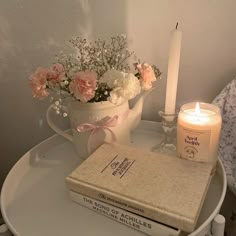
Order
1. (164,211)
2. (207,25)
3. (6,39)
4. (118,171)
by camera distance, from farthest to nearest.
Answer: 1. (6,39)
2. (207,25)
3. (118,171)
4. (164,211)

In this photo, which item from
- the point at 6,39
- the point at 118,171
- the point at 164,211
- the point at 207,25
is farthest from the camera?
the point at 6,39

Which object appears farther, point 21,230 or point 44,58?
point 44,58

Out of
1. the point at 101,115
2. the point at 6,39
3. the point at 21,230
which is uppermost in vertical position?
the point at 6,39

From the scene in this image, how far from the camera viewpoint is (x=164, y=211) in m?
0.52

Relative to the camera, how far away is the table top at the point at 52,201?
587mm

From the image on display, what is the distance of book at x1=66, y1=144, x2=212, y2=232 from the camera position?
0.52m

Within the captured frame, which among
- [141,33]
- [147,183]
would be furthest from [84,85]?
[141,33]

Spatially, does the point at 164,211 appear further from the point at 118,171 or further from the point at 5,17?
the point at 5,17

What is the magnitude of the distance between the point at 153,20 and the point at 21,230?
0.65m

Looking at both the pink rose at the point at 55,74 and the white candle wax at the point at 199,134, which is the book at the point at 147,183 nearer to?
the white candle wax at the point at 199,134

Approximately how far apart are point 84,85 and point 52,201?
276mm

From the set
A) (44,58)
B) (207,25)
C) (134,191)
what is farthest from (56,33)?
(134,191)

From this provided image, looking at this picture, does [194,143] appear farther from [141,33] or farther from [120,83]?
[141,33]

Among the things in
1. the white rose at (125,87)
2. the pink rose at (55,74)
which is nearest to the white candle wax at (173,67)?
the white rose at (125,87)
